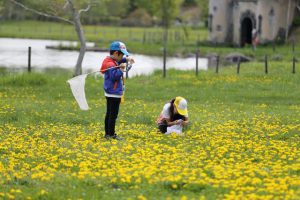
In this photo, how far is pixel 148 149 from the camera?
14.1 metres

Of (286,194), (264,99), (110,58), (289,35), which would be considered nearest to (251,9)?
(289,35)

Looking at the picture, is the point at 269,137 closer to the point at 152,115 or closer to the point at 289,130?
the point at 289,130

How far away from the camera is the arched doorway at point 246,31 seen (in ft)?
221

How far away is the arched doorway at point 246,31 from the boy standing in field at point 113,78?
2062 inches

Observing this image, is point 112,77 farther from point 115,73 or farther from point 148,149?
point 148,149

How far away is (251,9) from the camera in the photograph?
65.1 m

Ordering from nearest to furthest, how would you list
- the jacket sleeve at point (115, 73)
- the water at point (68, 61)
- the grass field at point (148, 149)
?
the grass field at point (148, 149) → the jacket sleeve at point (115, 73) → the water at point (68, 61)

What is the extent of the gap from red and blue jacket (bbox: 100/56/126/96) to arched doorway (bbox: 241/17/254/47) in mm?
52550

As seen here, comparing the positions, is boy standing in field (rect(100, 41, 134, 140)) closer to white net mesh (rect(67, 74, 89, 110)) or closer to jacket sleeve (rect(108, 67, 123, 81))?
jacket sleeve (rect(108, 67, 123, 81))

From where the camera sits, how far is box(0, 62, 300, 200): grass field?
1095cm

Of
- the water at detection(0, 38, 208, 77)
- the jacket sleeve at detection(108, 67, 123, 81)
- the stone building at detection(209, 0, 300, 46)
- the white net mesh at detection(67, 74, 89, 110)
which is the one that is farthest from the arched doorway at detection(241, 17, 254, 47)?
the jacket sleeve at detection(108, 67, 123, 81)

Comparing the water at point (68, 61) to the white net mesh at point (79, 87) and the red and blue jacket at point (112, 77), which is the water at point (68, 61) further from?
the red and blue jacket at point (112, 77)

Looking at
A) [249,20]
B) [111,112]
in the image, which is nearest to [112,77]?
[111,112]

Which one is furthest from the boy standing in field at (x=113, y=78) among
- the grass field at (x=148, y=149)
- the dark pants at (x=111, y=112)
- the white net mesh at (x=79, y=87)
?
the white net mesh at (x=79, y=87)
